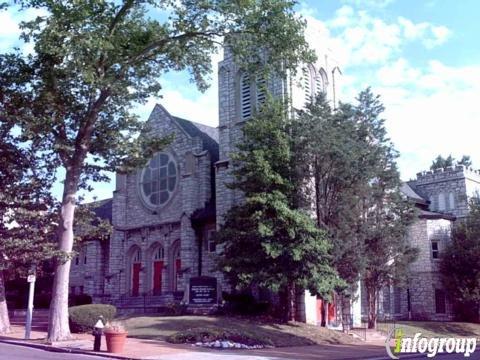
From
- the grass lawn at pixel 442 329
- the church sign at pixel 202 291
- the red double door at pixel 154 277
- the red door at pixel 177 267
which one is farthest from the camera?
the red double door at pixel 154 277

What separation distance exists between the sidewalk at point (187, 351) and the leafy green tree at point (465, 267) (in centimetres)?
1509

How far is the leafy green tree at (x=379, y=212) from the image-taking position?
88.2 ft

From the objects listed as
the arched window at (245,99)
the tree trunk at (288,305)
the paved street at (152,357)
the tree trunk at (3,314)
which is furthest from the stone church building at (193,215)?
the paved street at (152,357)

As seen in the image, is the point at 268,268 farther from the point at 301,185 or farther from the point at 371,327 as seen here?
the point at 371,327

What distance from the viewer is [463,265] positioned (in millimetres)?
34625

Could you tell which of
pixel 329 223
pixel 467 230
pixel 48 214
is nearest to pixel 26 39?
pixel 48 214

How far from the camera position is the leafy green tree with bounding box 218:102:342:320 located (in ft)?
76.8

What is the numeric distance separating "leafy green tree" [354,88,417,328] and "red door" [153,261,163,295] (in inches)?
553

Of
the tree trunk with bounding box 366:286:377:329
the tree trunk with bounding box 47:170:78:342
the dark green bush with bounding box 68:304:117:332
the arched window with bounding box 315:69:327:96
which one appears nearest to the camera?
the tree trunk with bounding box 47:170:78:342

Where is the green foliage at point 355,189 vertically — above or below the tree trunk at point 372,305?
above

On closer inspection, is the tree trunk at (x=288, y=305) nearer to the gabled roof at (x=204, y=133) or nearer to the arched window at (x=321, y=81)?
the gabled roof at (x=204, y=133)

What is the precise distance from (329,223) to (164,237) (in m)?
13.4

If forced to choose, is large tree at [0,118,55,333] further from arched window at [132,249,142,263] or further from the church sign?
arched window at [132,249,142,263]

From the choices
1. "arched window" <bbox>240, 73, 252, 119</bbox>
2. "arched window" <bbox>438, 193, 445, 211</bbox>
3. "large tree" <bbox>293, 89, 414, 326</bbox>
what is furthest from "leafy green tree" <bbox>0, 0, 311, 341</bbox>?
"arched window" <bbox>438, 193, 445, 211</bbox>
